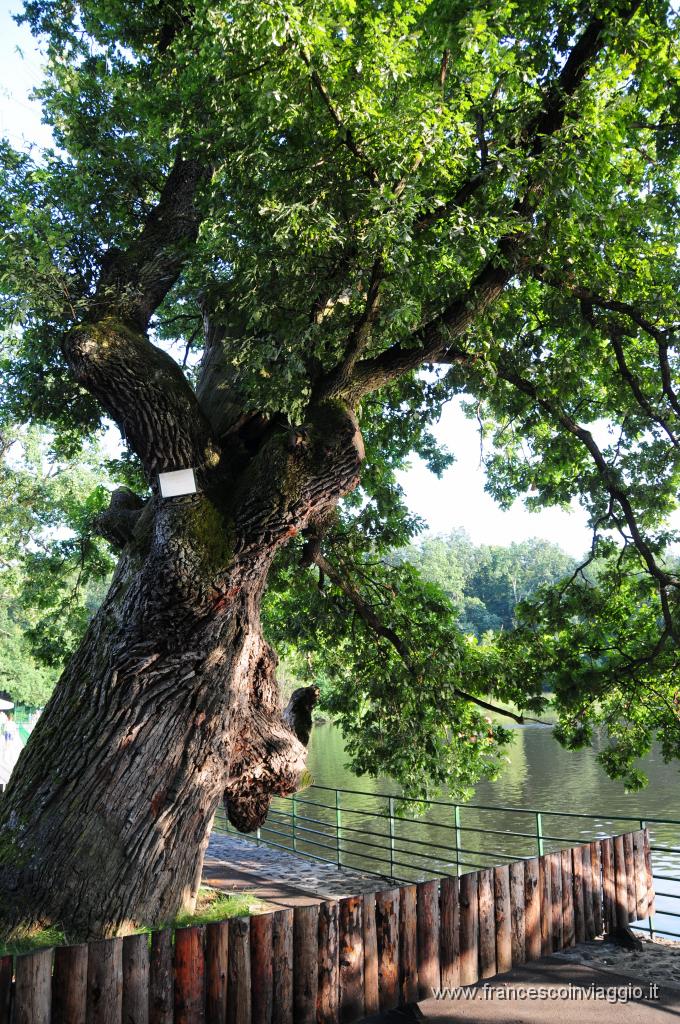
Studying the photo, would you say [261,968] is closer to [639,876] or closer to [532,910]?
[532,910]

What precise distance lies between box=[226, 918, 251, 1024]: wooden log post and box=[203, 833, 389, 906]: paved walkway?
4766 millimetres

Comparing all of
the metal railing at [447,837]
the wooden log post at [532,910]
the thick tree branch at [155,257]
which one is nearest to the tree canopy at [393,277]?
the thick tree branch at [155,257]

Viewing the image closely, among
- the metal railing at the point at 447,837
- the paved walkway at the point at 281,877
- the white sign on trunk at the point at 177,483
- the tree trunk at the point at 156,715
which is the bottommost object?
the metal railing at the point at 447,837

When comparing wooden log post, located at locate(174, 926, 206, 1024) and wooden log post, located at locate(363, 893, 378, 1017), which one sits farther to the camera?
wooden log post, located at locate(363, 893, 378, 1017)

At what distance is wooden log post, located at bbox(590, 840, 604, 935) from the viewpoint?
7.27m

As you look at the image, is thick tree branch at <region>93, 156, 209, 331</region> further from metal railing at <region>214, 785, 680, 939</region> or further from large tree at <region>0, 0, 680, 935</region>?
metal railing at <region>214, 785, 680, 939</region>

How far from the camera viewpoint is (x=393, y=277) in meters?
7.20

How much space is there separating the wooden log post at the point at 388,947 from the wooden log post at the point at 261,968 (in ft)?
2.94

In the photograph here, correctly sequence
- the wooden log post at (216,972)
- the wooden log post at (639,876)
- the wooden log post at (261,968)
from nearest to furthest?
1. the wooden log post at (216,972)
2. the wooden log post at (261,968)
3. the wooden log post at (639,876)

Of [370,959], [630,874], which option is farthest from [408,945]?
[630,874]

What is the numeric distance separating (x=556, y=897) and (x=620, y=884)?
1065 mm

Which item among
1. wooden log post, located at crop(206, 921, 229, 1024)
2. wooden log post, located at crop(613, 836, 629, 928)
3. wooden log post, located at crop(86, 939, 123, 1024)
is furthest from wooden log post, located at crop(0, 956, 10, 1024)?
wooden log post, located at crop(613, 836, 629, 928)

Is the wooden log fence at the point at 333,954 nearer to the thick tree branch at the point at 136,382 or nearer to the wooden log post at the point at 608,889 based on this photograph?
the wooden log post at the point at 608,889

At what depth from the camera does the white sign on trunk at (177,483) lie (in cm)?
747
